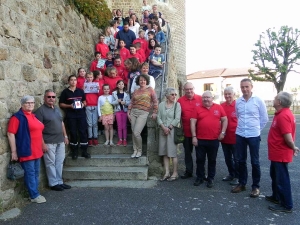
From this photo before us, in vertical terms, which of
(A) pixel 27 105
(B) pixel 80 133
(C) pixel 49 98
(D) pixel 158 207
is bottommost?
(D) pixel 158 207

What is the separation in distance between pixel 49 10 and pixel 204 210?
4730 mm

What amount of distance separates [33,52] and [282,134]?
424 cm

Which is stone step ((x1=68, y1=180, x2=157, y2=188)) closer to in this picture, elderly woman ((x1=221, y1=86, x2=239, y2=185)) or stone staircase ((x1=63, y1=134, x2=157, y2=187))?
stone staircase ((x1=63, y1=134, x2=157, y2=187))

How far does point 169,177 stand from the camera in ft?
17.3

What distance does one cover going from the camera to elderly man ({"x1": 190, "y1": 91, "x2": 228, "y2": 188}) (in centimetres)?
480

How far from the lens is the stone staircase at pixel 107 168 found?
5055mm

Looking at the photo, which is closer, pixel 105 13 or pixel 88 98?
pixel 88 98

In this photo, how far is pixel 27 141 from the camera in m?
4.01

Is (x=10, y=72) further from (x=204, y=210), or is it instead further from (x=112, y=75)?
(x=204, y=210)

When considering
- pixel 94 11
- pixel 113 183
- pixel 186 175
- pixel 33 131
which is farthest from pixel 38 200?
pixel 94 11

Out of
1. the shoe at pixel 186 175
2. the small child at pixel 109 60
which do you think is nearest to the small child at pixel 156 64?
the small child at pixel 109 60

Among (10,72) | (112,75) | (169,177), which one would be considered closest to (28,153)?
(10,72)

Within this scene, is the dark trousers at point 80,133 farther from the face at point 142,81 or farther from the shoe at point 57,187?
the face at point 142,81

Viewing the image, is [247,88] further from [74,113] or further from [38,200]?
[38,200]
